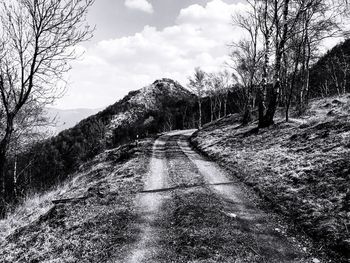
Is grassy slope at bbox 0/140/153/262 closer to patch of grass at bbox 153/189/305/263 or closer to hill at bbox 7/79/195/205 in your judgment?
patch of grass at bbox 153/189/305/263

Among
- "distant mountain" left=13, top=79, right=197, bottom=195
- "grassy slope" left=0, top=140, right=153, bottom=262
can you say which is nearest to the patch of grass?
"grassy slope" left=0, top=140, right=153, bottom=262

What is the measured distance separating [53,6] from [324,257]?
11311mm

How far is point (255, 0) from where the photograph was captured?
24266mm

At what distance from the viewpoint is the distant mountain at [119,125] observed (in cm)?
8019

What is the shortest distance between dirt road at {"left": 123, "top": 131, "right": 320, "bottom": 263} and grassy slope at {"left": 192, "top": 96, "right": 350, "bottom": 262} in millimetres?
779

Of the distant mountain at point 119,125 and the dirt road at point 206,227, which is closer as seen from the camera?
the dirt road at point 206,227

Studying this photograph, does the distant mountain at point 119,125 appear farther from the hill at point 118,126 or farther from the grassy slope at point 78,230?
the grassy slope at point 78,230

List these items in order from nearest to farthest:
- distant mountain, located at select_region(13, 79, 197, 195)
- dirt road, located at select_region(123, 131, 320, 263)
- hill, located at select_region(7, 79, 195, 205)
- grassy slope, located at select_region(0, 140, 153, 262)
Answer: dirt road, located at select_region(123, 131, 320, 263), grassy slope, located at select_region(0, 140, 153, 262), hill, located at select_region(7, 79, 195, 205), distant mountain, located at select_region(13, 79, 197, 195)

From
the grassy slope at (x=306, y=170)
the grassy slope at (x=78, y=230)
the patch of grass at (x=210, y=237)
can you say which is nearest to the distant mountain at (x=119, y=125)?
the grassy slope at (x=306, y=170)

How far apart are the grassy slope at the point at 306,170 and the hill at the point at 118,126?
174 ft

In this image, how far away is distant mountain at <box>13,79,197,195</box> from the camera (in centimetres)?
8019

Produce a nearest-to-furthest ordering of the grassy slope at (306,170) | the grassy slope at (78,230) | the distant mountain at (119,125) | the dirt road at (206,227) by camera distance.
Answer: the dirt road at (206,227), the grassy slope at (78,230), the grassy slope at (306,170), the distant mountain at (119,125)

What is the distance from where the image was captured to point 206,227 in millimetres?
8297

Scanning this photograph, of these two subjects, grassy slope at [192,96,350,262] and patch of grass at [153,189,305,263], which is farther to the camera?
grassy slope at [192,96,350,262]
